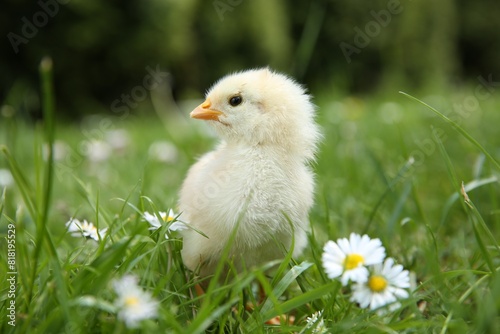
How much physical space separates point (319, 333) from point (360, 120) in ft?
8.21

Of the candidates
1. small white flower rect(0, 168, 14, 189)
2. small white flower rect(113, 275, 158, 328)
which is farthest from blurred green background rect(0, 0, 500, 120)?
small white flower rect(113, 275, 158, 328)

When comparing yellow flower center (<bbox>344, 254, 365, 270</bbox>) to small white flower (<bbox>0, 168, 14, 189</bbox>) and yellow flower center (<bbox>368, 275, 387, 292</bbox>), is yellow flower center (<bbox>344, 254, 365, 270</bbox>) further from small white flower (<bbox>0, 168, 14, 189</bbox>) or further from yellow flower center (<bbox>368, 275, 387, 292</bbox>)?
small white flower (<bbox>0, 168, 14, 189</bbox>)

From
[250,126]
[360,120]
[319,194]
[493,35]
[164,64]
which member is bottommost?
[319,194]

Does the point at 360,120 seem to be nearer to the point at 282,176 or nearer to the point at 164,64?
the point at 282,176

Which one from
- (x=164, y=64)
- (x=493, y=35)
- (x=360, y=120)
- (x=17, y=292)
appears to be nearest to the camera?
(x=17, y=292)

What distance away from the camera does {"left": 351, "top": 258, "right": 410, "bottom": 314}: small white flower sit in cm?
85

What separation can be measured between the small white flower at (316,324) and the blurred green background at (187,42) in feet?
15.6

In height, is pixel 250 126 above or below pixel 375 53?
below

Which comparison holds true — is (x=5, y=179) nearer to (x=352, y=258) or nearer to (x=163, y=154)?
(x=163, y=154)

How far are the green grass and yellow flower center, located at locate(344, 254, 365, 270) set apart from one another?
0.05 m

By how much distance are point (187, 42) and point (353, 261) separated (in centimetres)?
591

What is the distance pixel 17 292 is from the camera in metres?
0.93

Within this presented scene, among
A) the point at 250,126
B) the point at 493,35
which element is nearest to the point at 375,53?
the point at 493,35

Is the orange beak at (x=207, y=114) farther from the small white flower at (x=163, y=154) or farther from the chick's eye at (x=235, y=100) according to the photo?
the small white flower at (x=163, y=154)
